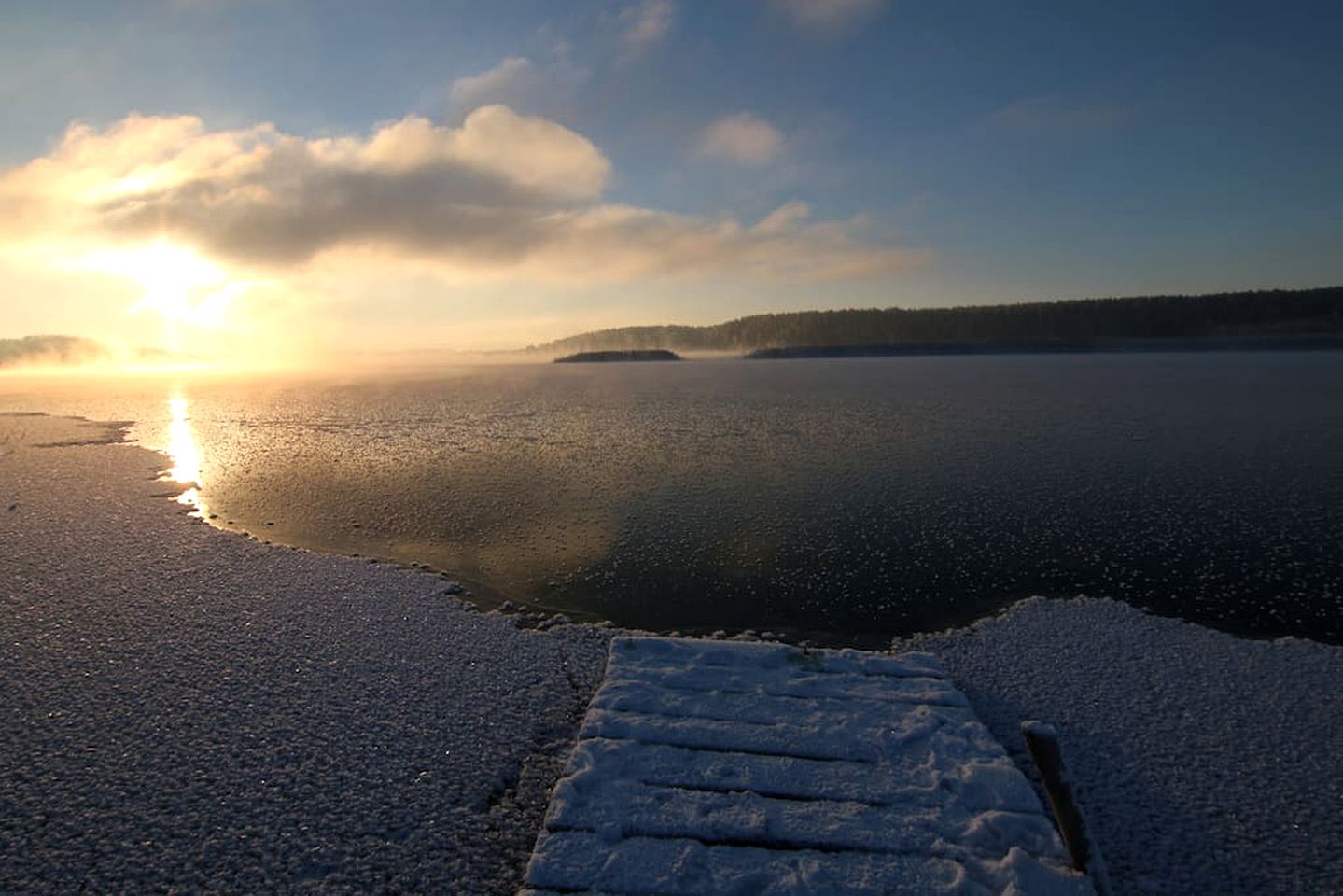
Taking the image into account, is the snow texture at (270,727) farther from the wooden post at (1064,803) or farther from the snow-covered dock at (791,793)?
the wooden post at (1064,803)

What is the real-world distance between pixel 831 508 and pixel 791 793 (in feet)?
27.6

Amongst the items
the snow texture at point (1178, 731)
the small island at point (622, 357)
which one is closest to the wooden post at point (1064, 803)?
the snow texture at point (1178, 731)

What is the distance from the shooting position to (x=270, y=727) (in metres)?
5.55

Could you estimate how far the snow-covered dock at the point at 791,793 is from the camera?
387 cm

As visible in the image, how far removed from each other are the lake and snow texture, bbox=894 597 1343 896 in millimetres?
811

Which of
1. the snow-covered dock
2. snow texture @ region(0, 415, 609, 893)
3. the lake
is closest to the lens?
the snow-covered dock

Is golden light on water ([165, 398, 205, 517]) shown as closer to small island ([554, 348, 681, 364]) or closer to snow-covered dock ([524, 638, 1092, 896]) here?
snow-covered dock ([524, 638, 1092, 896])

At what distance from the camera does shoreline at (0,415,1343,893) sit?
4219 millimetres

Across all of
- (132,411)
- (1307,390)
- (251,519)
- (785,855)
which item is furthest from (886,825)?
(132,411)

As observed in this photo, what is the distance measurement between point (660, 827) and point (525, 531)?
306 inches

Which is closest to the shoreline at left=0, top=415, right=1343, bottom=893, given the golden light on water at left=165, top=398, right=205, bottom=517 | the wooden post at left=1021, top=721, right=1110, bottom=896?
the wooden post at left=1021, top=721, right=1110, bottom=896

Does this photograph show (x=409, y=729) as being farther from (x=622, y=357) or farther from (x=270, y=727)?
(x=622, y=357)

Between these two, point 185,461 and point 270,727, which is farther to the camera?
point 185,461

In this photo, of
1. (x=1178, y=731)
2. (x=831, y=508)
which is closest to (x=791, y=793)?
(x=1178, y=731)
